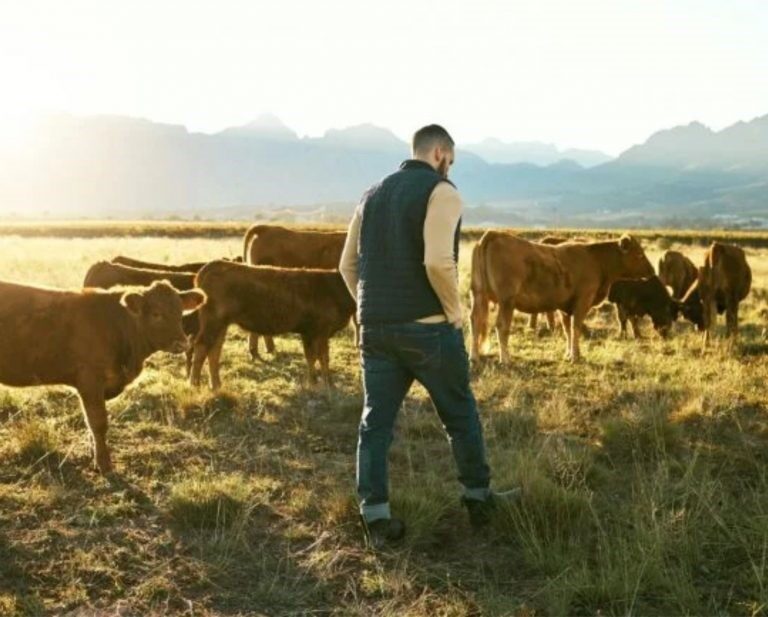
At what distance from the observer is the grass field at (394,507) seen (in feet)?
16.0

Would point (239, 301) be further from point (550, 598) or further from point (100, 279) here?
point (550, 598)

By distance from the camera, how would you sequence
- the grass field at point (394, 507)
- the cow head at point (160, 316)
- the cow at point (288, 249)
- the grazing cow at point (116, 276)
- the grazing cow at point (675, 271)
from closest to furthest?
the grass field at point (394, 507), the cow head at point (160, 316), the grazing cow at point (116, 276), the cow at point (288, 249), the grazing cow at point (675, 271)

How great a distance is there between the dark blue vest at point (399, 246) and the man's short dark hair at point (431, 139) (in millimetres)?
122

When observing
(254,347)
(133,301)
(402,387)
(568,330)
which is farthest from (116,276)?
(402,387)

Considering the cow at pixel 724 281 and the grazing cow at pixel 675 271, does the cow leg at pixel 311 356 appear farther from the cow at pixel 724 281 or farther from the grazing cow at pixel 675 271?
the grazing cow at pixel 675 271

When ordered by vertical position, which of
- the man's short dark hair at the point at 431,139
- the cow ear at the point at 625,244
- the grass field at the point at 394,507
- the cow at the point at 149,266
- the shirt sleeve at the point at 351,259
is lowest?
the grass field at the point at 394,507

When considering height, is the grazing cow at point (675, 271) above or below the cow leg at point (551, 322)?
above

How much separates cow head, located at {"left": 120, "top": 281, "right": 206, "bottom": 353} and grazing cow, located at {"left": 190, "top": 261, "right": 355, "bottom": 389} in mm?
2687

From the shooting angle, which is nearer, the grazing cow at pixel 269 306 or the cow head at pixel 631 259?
the grazing cow at pixel 269 306

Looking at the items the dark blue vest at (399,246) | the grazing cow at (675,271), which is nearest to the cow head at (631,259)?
the grazing cow at (675,271)

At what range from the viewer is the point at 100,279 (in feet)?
41.9

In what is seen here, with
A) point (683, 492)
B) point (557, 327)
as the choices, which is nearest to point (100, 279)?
point (557, 327)

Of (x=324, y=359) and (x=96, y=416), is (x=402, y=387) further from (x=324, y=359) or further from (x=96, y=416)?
(x=324, y=359)

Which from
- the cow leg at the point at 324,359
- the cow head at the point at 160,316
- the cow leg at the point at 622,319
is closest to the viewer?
the cow head at the point at 160,316
